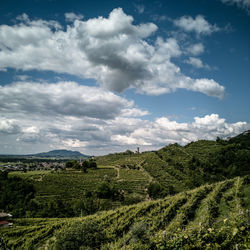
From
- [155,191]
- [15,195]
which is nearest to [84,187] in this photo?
[15,195]

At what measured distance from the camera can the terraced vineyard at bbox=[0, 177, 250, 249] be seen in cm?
873

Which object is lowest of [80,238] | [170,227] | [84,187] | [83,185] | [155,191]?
[84,187]

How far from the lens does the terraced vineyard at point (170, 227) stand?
873cm

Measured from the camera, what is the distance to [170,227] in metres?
18.9

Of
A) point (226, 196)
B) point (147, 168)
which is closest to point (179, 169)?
point (147, 168)

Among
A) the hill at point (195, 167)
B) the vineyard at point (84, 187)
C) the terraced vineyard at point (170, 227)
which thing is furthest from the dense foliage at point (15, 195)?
Answer: the hill at point (195, 167)

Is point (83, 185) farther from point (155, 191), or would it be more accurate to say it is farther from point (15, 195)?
point (155, 191)

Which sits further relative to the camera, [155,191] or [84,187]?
[84,187]

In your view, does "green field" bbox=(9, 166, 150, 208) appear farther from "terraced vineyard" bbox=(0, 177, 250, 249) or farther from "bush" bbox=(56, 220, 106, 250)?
"bush" bbox=(56, 220, 106, 250)

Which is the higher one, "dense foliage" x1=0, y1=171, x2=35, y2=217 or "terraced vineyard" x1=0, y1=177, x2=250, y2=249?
"terraced vineyard" x1=0, y1=177, x2=250, y2=249

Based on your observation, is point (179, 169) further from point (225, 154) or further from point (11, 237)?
point (11, 237)

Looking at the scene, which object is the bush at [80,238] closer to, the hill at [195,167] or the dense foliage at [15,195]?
the hill at [195,167]

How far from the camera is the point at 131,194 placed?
66562 mm

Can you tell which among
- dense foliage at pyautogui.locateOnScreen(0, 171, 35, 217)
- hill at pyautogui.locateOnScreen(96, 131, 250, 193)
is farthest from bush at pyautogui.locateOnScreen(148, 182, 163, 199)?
dense foliage at pyautogui.locateOnScreen(0, 171, 35, 217)
